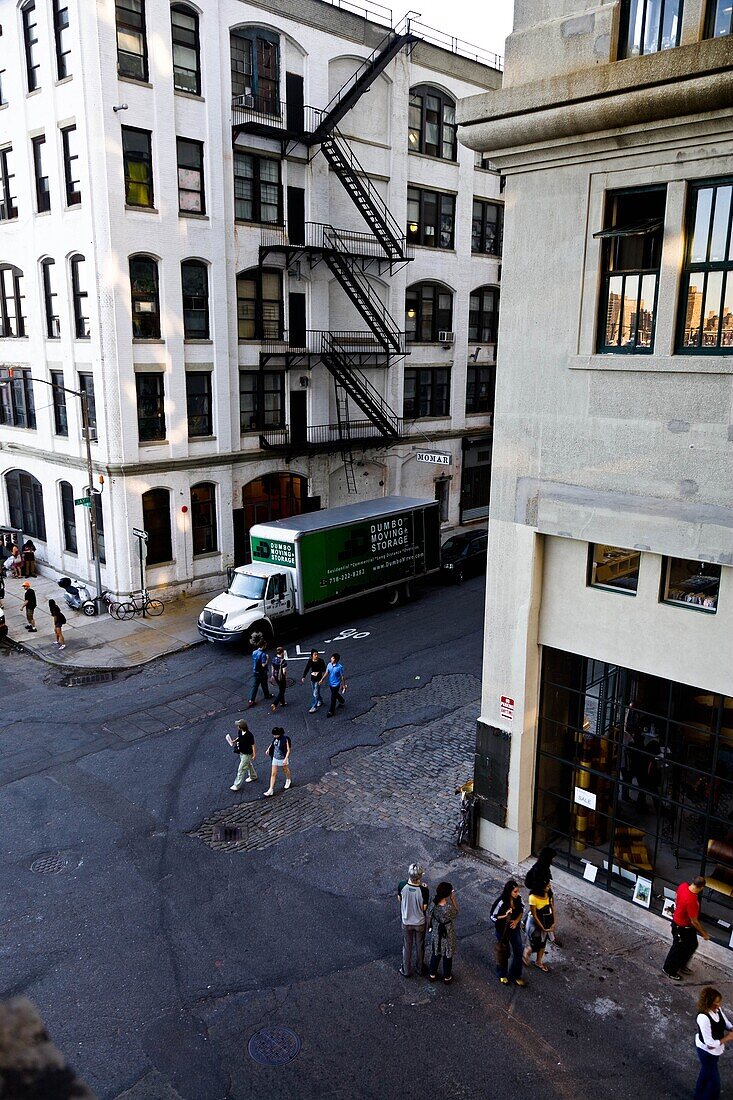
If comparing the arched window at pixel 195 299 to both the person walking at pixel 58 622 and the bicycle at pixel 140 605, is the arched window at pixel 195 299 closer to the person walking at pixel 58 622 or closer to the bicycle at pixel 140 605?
the bicycle at pixel 140 605

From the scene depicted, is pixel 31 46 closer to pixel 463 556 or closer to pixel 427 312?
pixel 427 312

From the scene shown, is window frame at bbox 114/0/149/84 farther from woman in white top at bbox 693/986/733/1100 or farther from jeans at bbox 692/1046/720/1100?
jeans at bbox 692/1046/720/1100

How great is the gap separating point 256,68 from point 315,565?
16.5m

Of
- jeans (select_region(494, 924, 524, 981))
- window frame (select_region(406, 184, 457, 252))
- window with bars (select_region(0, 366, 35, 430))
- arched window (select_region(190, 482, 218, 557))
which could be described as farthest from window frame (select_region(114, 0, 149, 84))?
jeans (select_region(494, 924, 524, 981))

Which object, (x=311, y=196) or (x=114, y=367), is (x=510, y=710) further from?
(x=311, y=196)

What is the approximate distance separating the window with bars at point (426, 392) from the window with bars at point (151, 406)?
1152cm

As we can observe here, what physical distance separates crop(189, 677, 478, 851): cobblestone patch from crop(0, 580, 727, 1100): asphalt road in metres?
0.06

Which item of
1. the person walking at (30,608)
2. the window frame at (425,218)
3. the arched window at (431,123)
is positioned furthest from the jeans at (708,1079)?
the arched window at (431,123)

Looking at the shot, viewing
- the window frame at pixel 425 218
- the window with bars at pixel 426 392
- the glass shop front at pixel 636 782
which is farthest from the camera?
the window with bars at pixel 426 392

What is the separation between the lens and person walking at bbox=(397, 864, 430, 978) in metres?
10.7

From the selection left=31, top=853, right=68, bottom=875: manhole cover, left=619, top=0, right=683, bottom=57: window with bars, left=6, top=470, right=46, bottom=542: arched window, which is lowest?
left=31, top=853, right=68, bottom=875: manhole cover

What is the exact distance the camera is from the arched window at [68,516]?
28.4 m

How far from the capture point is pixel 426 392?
35094 mm

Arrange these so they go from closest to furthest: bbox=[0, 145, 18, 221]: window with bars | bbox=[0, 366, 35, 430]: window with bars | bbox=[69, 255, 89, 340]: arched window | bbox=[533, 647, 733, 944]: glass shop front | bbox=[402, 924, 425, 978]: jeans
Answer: bbox=[402, 924, 425, 978]: jeans < bbox=[533, 647, 733, 944]: glass shop front < bbox=[69, 255, 89, 340]: arched window < bbox=[0, 145, 18, 221]: window with bars < bbox=[0, 366, 35, 430]: window with bars
